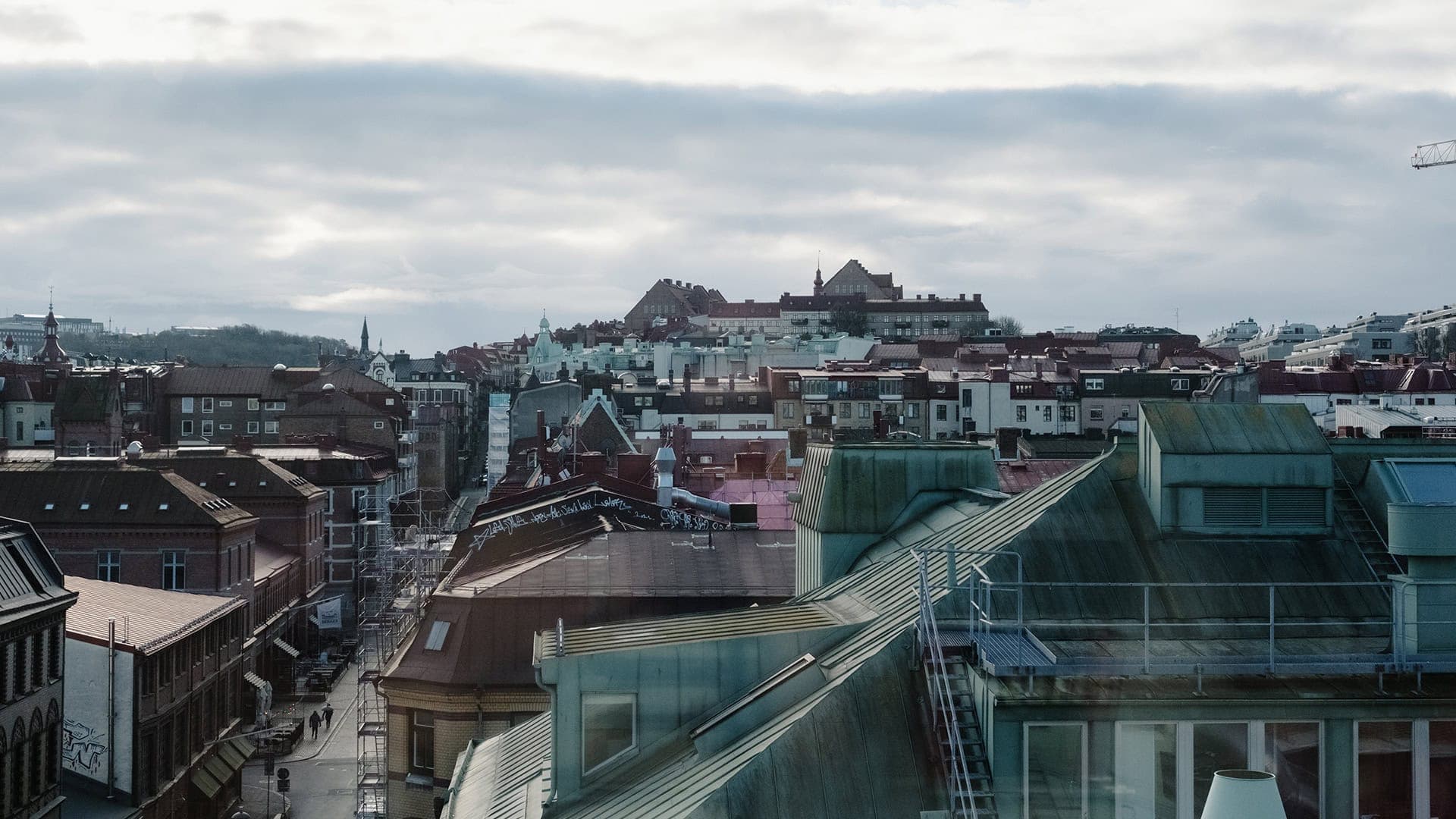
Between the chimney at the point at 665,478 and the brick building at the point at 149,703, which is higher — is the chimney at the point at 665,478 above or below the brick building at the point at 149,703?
above

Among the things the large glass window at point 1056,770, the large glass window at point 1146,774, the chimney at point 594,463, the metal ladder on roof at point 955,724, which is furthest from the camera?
the chimney at point 594,463

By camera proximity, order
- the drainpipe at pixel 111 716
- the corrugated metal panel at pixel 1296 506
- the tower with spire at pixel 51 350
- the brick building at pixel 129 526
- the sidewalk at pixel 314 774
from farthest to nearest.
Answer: the tower with spire at pixel 51 350, the brick building at pixel 129 526, the sidewalk at pixel 314 774, the drainpipe at pixel 111 716, the corrugated metal panel at pixel 1296 506

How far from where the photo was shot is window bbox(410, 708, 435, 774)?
1138 inches

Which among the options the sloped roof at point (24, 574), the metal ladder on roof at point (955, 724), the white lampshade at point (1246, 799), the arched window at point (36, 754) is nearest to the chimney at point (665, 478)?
the sloped roof at point (24, 574)

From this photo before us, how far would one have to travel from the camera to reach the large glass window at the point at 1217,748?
1255cm

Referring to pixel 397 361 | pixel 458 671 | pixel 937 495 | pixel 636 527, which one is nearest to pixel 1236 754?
pixel 937 495

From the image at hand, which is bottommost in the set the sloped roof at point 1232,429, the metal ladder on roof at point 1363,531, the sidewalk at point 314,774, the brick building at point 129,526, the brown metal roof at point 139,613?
the sidewalk at point 314,774

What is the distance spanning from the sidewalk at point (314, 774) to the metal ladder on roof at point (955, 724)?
33000mm

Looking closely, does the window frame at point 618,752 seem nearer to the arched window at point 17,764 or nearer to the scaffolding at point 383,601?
the scaffolding at point 383,601

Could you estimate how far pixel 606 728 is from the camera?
15.1m

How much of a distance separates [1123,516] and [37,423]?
11233 cm

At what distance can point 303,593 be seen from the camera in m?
70.2

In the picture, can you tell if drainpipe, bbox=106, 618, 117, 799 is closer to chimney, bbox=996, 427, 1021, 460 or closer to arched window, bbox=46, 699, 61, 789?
arched window, bbox=46, 699, 61, 789

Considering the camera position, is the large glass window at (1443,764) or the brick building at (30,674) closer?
the large glass window at (1443,764)
